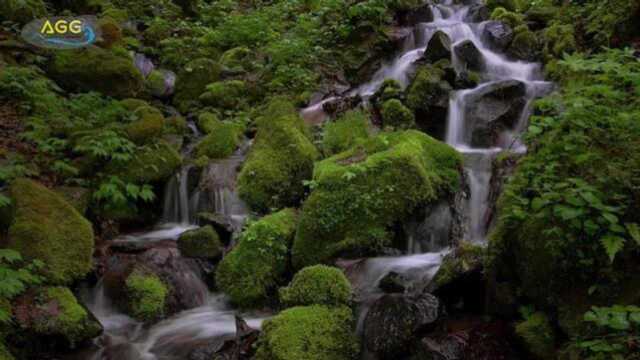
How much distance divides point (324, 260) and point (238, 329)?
1.56 metres

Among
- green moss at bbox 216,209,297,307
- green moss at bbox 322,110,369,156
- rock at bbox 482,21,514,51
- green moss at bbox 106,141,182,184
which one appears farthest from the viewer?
rock at bbox 482,21,514,51

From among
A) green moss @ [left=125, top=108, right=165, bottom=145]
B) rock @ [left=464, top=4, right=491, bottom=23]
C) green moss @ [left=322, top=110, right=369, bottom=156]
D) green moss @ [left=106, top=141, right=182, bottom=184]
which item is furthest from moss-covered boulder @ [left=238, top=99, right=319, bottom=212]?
rock @ [left=464, top=4, right=491, bottom=23]

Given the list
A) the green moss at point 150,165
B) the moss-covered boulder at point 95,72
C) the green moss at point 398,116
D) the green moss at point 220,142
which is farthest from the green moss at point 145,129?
the green moss at point 398,116

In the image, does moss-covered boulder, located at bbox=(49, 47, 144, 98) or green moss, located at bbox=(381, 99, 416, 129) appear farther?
moss-covered boulder, located at bbox=(49, 47, 144, 98)

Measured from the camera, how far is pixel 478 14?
12633mm

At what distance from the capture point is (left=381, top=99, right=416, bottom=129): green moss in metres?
9.09

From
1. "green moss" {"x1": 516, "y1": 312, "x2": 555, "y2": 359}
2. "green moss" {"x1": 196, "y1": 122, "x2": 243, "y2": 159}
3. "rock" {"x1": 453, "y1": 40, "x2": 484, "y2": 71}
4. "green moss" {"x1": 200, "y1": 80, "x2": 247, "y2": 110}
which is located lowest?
"green moss" {"x1": 516, "y1": 312, "x2": 555, "y2": 359}

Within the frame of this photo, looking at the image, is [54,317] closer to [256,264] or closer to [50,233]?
[50,233]

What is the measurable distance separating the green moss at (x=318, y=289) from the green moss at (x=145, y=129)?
15.2ft

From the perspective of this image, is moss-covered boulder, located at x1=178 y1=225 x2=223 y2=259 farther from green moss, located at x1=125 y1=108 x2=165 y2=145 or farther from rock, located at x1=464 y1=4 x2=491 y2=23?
rock, located at x1=464 y1=4 x2=491 y2=23

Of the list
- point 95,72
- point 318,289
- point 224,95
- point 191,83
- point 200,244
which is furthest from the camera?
point 191,83

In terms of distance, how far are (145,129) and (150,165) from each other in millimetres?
814

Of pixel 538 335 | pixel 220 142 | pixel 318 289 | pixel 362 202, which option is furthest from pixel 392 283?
pixel 220 142

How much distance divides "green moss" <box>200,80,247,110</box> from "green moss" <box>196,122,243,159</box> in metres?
1.52
